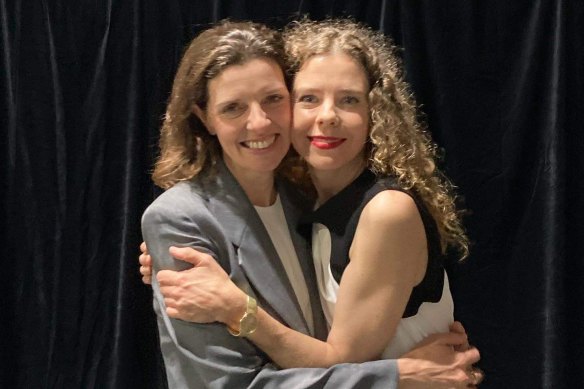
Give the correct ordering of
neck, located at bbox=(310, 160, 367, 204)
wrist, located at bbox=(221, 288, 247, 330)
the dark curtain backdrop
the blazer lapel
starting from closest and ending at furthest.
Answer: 1. wrist, located at bbox=(221, 288, 247, 330)
2. the blazer lapel
3. neck, located at bbox=(310, 160, 367, 204)
4. the dark curtain backdrop

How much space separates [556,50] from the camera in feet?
6.95

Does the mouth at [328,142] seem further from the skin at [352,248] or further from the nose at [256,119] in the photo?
the nose at [256,119]

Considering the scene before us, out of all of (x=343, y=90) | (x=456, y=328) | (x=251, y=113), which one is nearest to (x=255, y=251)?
(x=251, y=113)

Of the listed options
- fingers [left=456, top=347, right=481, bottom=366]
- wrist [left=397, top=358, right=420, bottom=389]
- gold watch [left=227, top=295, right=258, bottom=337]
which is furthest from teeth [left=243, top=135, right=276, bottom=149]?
fingers [left=456, top=347, right=481, bottom=366]

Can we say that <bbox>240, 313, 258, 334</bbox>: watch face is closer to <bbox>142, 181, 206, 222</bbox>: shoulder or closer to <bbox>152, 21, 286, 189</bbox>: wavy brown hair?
<bbox>142, 181, 206, 222</bbox>: shoulder

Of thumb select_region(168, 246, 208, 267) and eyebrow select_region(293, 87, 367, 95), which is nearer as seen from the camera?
thumb select_region(168, 246, 208, 267)

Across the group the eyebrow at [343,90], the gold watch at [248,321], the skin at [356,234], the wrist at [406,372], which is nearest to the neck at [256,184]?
the skin at [356,234]

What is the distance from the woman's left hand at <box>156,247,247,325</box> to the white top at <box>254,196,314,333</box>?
0.69 feet

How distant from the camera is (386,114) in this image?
1.49 metres

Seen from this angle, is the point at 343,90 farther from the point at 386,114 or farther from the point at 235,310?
the point at 235,310

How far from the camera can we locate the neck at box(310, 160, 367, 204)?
1572 millimetres

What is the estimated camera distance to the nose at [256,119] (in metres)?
1.48

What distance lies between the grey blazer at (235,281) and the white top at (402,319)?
66 mm

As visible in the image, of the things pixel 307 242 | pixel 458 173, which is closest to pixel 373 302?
pixel 307 242
